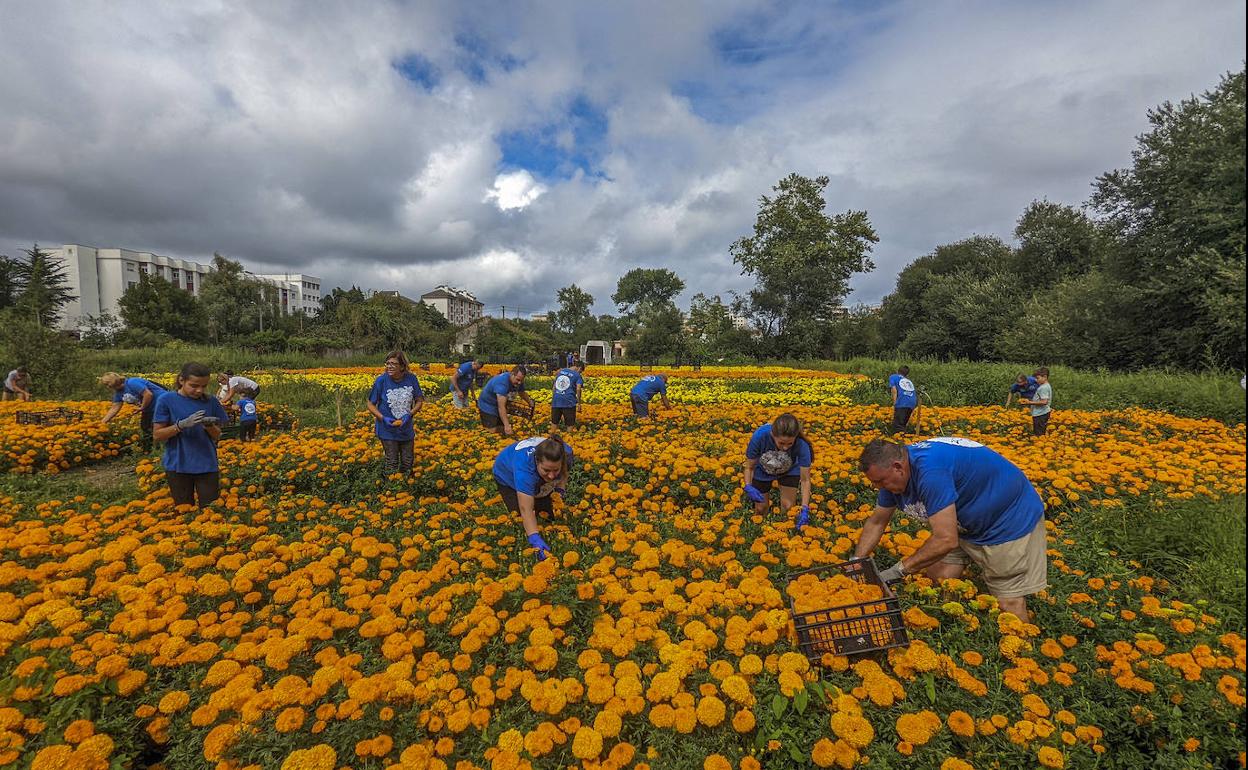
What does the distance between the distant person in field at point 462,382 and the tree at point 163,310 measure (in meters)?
48.0

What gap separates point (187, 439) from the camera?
4691mm

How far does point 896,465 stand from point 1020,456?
3.48 m

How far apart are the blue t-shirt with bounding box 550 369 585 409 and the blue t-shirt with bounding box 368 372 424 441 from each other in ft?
9.57

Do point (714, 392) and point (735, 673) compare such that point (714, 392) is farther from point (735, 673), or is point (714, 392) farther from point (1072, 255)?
point (1072, 255)

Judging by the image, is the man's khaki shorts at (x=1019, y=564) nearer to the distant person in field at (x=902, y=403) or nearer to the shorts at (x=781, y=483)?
the shorts at (x=781, y=483)

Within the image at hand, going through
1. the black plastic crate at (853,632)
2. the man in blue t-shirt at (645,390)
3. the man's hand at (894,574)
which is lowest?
the black plastic crate at (853,632)

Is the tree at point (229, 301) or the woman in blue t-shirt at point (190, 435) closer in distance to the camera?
the woman in blue t-shirt at point (190, 435)

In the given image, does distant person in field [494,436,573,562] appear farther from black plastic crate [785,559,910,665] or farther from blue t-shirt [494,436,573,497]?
black plastic crate [785,559,910,665]

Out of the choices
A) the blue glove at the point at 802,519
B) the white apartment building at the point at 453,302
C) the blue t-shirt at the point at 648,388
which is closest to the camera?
the blue glove at the point at 802,519

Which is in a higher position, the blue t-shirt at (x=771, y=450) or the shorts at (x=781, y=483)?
the blue t-shirt at (x=771, y=450)

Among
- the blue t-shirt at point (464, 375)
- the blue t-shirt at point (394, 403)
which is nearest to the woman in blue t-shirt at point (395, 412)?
the blue t-shirt at point (394, 403)

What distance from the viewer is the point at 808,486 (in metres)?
4.23

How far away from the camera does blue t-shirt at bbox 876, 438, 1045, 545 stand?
2.91 meters

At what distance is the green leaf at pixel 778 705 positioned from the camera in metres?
2.20
